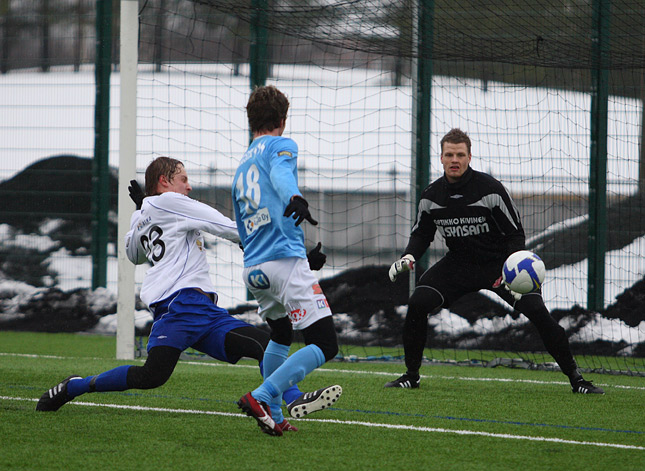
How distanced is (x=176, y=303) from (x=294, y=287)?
0.79 metres

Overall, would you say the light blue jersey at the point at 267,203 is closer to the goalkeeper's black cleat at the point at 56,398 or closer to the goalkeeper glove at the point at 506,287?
the goalkeeper's black cleat at the point at 56,398

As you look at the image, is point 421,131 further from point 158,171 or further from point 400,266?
point 158,171

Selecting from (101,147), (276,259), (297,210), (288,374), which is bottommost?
(288,374)

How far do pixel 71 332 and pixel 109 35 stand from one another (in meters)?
3.84

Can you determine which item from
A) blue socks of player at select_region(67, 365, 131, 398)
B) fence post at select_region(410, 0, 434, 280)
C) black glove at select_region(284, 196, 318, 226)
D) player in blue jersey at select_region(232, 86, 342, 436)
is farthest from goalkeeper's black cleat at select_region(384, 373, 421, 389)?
fence post at select_region(410, 0, 434, 280)

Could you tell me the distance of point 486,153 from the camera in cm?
979

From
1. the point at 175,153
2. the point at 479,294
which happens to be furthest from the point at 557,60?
the point at 175,153

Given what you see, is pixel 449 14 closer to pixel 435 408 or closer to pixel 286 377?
pixel 435 408

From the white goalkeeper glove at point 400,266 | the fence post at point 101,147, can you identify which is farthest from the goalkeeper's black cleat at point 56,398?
the fence post at point 101,147

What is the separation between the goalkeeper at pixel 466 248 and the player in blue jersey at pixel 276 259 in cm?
195

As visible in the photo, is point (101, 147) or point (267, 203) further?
point (101, 147)

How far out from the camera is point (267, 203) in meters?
4.27

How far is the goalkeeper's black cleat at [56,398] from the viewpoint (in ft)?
15.6

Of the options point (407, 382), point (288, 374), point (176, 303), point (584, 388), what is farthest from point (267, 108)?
point (584, 388)
